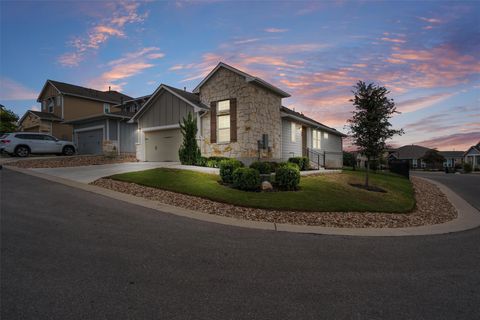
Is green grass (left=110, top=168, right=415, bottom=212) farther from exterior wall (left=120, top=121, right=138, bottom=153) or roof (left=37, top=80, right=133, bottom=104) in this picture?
roof (left=37, top=80, right=133, bottom=104)

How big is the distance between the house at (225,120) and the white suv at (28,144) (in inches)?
305

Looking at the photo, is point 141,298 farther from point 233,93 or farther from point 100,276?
point 233,93

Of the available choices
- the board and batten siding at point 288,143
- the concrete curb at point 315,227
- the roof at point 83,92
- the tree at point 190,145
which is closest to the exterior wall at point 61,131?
the roof at point 83,92

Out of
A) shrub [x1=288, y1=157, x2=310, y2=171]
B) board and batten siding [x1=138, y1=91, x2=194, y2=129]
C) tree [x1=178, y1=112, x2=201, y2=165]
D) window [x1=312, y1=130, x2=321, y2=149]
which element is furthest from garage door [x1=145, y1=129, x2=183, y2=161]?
window [x1=312, y1=130, x2=321, y2=149]

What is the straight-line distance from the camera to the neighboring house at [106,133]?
73.9 ft

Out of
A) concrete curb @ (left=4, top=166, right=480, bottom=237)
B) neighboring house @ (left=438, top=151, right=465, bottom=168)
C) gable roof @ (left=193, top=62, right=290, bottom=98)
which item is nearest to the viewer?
concrete curb @ (left=4, top=166, right=480, bottom=237)

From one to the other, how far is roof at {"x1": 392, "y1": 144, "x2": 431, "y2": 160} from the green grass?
61.8 meters

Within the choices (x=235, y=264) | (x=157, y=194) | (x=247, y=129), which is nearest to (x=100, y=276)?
(x=235, y=264)

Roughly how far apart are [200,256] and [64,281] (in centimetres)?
197

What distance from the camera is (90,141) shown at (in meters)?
24.3

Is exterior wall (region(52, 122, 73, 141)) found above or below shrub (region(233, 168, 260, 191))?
above

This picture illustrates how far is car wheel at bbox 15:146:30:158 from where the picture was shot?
64.6 feet

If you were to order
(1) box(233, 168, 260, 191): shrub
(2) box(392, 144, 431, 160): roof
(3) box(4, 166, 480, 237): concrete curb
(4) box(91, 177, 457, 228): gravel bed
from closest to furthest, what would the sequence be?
(3) box(4, 166, 480, 237): concrete curb → (4) box(91, 177, 457, 228): gravel bed → (1) box(233, 168, 260, 191): shrub → (2) box(392, 144, 431, 160): roof

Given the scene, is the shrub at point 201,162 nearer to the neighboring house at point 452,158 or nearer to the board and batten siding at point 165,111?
the board and batten siding at point 165,111
